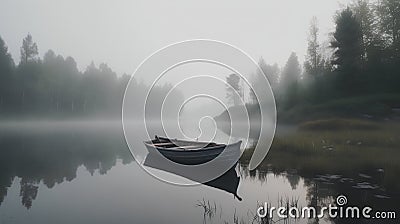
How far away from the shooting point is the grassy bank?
49.7ft

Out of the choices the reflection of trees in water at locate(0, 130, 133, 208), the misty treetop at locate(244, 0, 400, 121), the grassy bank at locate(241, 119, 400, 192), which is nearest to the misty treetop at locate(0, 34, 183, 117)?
the misty treetop at locate(244, 0, 400, 121)

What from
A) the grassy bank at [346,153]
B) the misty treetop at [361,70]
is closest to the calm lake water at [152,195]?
the grassy bank at [346,153]

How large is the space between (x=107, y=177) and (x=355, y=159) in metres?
16.9

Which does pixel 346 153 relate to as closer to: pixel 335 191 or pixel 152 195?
pixel 335 191

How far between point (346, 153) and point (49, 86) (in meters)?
79.2

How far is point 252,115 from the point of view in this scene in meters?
68.5

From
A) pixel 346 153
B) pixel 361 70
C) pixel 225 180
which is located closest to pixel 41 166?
pixel 225 180

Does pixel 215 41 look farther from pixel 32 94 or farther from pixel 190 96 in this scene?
pixel 32 94

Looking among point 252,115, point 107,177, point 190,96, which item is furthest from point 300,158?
point 252,115

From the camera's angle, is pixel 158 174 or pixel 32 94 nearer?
pixel 158 174
